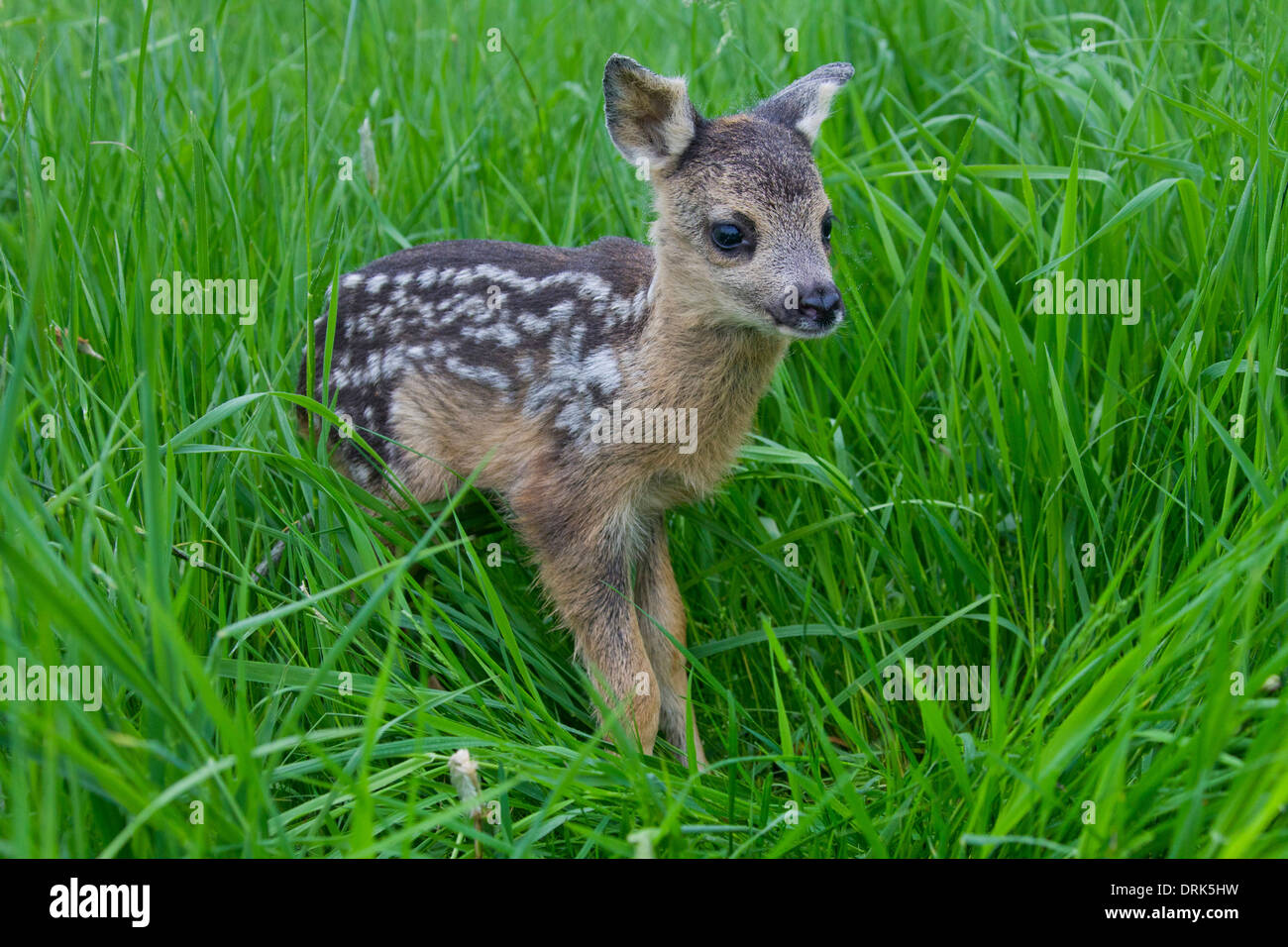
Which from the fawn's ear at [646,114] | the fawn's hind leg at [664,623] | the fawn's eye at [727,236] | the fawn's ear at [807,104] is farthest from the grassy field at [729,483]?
the fawn's ear at [646,114]

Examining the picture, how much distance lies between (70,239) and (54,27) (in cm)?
242

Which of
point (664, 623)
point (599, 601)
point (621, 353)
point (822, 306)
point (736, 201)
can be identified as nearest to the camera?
point (822, 306)

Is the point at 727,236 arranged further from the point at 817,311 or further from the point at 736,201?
the point at 817,311

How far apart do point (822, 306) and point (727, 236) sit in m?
0.43

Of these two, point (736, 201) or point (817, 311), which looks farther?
point (736, 201)

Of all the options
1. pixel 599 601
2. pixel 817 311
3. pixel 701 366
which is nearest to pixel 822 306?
pixel 817 311

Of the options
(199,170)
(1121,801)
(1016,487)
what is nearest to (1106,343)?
(1016,487)

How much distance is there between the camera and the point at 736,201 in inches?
147

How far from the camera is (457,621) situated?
373 centimetres

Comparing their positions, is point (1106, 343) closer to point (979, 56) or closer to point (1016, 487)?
point (1016, 487)

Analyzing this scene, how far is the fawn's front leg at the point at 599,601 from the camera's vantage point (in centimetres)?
391

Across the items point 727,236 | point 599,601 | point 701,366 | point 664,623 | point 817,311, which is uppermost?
point 727,236

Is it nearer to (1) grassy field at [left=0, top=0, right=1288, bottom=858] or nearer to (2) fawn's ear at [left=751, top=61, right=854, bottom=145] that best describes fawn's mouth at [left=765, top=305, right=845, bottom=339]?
(1) grassy field at [left=0, top=0, right=1288, bottom=858]

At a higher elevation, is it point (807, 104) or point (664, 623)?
point (807, 104)
